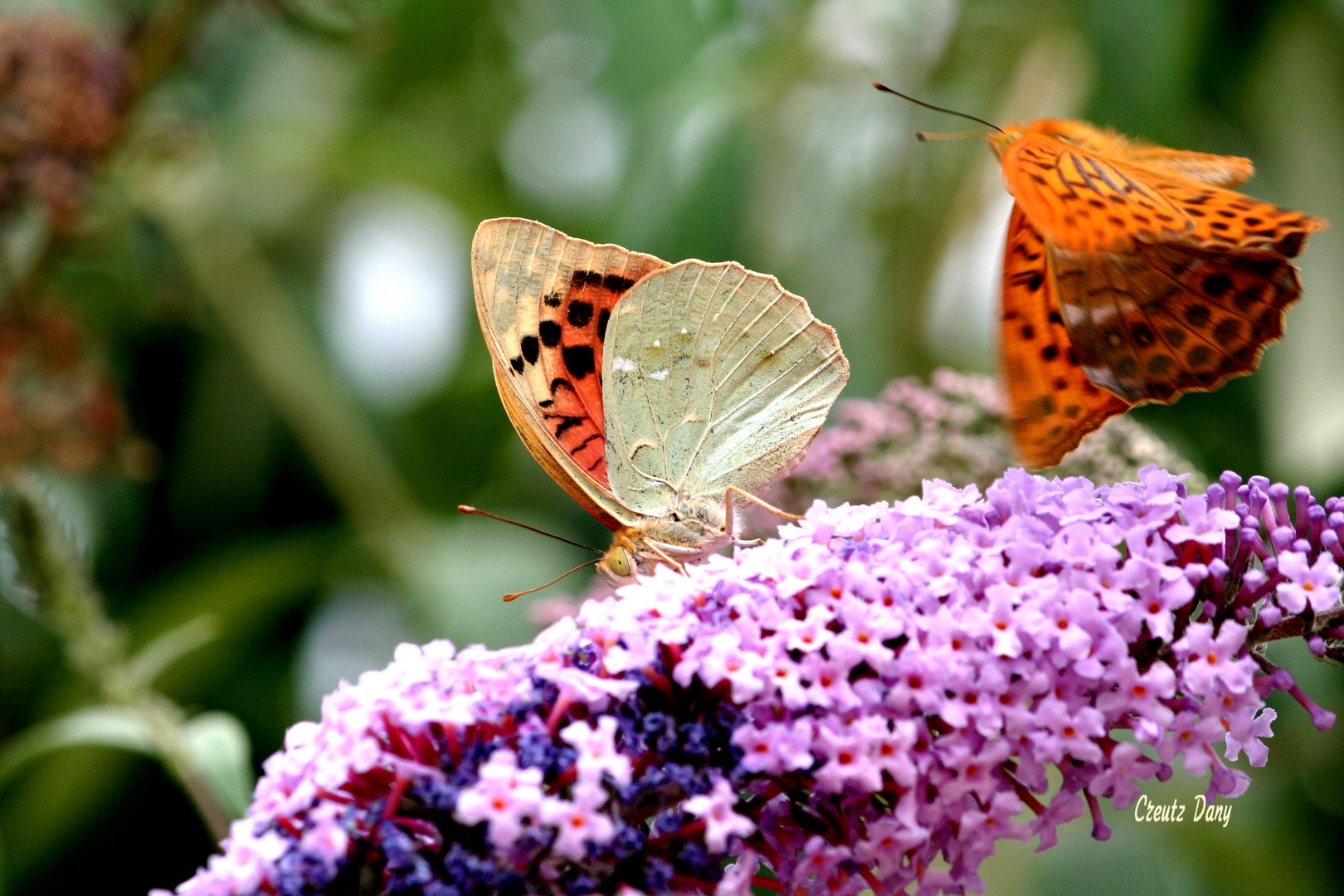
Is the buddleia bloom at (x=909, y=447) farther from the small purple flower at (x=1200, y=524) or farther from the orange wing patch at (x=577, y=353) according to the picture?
the small purple flower at (x=1200, y=524)

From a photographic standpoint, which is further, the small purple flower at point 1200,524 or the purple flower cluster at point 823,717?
the small purple flower at point 1200,524

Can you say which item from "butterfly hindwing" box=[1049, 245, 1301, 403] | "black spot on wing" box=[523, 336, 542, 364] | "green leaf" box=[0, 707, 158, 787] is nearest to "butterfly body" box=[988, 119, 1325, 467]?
"butterfly hindwing" box=[1049, 245, 1301, 403]

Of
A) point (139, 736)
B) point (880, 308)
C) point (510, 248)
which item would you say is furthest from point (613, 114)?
point (139, 736)

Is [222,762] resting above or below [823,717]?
below

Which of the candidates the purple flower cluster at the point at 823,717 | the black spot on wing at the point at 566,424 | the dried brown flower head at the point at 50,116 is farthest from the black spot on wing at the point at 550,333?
the dried brown flower head at the point at 50,116

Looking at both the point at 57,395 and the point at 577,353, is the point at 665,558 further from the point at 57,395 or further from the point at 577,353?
the point at 57,395

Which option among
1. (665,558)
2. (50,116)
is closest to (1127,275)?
(665,558)

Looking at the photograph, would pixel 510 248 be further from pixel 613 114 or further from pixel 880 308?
pixel 613 114

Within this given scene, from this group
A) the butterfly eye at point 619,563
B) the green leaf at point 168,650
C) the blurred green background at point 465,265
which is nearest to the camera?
the butterfly eye at point 619,563
